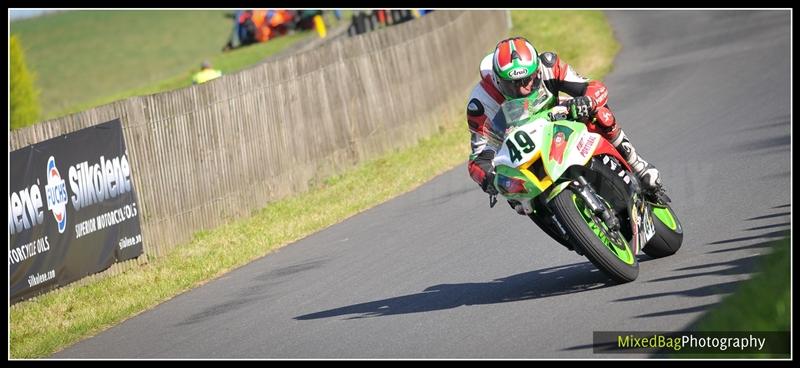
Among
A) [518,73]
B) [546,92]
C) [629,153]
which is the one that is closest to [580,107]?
[546,92]

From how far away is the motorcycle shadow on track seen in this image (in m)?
8.26

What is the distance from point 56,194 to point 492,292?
4.96 m

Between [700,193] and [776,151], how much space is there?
2277 mm

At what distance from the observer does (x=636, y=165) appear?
Answer: 8.37m

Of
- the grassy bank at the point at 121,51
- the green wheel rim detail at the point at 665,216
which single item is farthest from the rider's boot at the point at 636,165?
the grassy bank at the point at 121,51

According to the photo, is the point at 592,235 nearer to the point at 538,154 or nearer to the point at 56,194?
the point at 538,154

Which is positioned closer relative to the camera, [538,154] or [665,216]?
[538,154]

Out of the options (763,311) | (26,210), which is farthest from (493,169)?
(26,210)

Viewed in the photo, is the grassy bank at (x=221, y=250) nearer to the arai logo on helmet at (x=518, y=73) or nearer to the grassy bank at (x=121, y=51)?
the arai logo on helmet at (x=518, y=73)

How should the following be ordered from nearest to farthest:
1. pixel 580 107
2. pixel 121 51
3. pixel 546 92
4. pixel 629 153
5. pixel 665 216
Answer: pixel 580 107 < pixel 546 92 < pixel 629 153 < pixel 665 216 < pixel 121 51

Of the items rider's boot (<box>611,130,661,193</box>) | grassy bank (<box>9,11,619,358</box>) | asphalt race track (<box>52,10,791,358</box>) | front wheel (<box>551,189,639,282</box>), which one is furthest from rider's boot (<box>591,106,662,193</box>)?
grassy bank (<box>9,11,619,358</box>)

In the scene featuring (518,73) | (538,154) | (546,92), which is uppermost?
(518,73)

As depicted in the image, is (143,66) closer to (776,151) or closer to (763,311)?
(776,151)

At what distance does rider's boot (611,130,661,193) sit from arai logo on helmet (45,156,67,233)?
5710 mm
